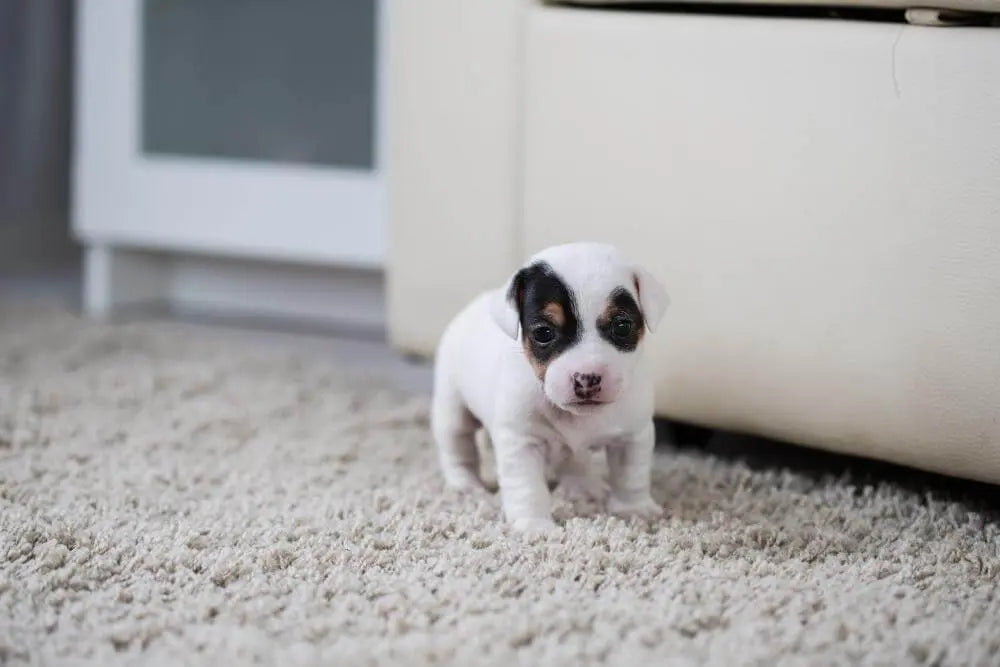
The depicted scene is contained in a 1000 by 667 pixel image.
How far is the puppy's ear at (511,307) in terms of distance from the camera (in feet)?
3.94

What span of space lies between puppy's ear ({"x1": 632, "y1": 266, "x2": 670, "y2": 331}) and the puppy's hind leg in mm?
244

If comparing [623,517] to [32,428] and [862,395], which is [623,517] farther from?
[32,428]

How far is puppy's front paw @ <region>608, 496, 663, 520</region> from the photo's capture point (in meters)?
1.26

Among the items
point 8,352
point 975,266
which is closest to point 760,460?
point 975,266

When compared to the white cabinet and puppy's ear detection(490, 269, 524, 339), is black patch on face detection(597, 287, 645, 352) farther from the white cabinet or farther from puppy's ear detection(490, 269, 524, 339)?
the white cabinet

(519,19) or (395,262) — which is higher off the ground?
(519,19)

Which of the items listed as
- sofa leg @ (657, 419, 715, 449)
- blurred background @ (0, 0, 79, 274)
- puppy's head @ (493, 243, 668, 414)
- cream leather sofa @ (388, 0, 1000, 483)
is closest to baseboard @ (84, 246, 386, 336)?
blurred background @ (0, 0, 79, 274)

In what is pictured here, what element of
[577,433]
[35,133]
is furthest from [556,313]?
[35,133]

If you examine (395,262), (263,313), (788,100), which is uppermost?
(788,100)

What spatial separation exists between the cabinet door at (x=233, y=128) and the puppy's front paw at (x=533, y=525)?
986 millimetres

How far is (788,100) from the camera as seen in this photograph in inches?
52.6

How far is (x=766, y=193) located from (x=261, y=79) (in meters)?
1.12

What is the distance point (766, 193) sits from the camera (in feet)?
4.45

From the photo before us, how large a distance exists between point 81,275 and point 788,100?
182 cm
